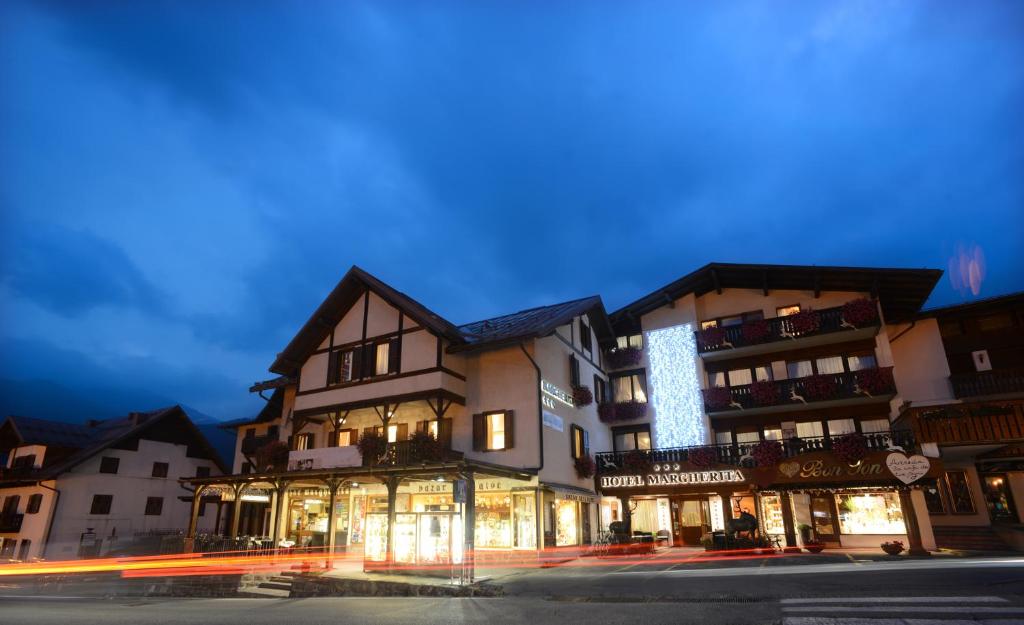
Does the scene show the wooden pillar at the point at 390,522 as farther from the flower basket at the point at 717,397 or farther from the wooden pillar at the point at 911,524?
the wooden pillar at the point at 911,524

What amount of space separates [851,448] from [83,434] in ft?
148

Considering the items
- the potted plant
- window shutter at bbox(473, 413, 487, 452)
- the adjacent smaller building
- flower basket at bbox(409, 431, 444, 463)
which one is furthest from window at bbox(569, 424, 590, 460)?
the adjacent smaller building

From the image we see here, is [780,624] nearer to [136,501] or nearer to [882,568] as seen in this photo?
[882,568]

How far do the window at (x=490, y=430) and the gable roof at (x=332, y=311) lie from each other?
4.50 metres

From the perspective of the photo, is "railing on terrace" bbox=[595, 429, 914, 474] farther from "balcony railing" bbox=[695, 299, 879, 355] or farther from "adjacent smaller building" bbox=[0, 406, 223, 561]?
"adjacent smaller building" bbox=[0, 406, 223, 561]

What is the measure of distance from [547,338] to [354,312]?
944 cm

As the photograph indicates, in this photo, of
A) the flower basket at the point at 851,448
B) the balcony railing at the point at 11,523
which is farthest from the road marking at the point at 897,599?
the balcony railing at the point at 11,523

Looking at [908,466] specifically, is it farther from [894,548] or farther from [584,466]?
[584,466]

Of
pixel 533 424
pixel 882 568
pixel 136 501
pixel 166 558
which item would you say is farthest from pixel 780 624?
pixel 136 501

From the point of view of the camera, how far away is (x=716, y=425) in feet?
92.3

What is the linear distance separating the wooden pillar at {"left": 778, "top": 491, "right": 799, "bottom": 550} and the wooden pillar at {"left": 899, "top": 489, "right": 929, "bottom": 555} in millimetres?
3656

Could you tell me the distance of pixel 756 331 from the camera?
26.7 m

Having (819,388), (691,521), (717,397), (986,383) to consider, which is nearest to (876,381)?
(819,388)

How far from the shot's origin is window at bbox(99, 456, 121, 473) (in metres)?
35.6
